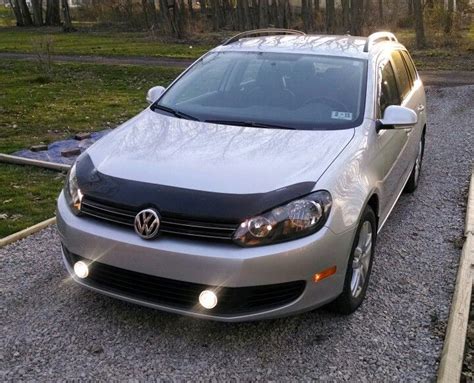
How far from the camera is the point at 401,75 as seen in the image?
5516mm

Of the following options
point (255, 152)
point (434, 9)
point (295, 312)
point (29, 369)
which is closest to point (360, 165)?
point (255, 152)

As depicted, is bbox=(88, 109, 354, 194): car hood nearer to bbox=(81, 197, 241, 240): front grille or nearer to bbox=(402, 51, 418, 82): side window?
bbox=(81, 197, 241, 240): front grille

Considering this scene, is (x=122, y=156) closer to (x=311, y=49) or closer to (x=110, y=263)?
(x=110, y=263)

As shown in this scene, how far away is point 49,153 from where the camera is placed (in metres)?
7.55

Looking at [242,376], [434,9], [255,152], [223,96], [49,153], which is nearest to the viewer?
[242,376]

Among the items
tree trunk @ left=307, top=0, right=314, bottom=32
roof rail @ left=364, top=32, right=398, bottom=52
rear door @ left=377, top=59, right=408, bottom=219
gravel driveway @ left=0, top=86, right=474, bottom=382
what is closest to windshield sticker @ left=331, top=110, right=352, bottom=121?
rear door @ left=377, top=59, right=408, bottom=219

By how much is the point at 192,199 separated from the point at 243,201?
0.92ft

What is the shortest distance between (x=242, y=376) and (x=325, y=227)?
3.03 feet

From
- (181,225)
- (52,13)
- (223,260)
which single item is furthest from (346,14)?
(52,13)

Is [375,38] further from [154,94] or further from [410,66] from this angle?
[154,94]

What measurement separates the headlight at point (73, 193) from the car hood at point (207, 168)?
0.05m

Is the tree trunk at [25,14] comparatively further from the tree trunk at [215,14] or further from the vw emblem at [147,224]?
the vw emblem at [147,224]

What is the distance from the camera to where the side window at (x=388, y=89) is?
4526mm

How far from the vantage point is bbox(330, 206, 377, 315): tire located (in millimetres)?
3523
